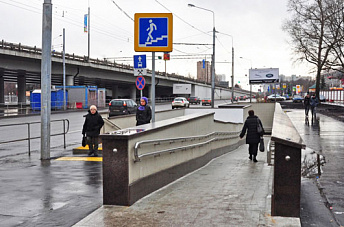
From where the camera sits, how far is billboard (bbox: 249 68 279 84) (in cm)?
6938

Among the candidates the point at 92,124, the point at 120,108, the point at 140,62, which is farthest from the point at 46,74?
the point at 120,108

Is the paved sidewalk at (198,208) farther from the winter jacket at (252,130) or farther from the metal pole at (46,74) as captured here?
the winter jacket at (252,130)

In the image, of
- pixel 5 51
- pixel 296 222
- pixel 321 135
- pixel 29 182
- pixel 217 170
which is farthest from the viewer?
pixel 5 51

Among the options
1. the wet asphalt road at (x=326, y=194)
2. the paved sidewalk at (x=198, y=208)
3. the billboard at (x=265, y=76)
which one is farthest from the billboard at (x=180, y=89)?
the paved sidewalk at (x=198, y=208)

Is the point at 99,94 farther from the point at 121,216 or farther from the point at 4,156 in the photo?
the point at 121,216

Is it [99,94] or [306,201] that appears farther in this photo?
[99,94]

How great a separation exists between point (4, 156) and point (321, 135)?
1397 centimetres

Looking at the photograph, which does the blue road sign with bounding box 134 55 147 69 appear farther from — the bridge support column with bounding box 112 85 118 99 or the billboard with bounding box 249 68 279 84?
the bridge support column with bounding box 112 85 118 99

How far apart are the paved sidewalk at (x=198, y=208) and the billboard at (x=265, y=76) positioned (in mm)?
62429

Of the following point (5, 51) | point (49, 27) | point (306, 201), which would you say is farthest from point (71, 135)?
point (5, 51)

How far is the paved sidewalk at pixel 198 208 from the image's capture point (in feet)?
18.2

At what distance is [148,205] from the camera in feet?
21.4

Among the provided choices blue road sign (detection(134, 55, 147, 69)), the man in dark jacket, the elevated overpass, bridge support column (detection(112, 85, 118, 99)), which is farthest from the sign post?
bridge support column (detection(112, 85, 118, 99))

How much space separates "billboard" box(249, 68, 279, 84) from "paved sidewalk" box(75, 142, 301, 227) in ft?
205
